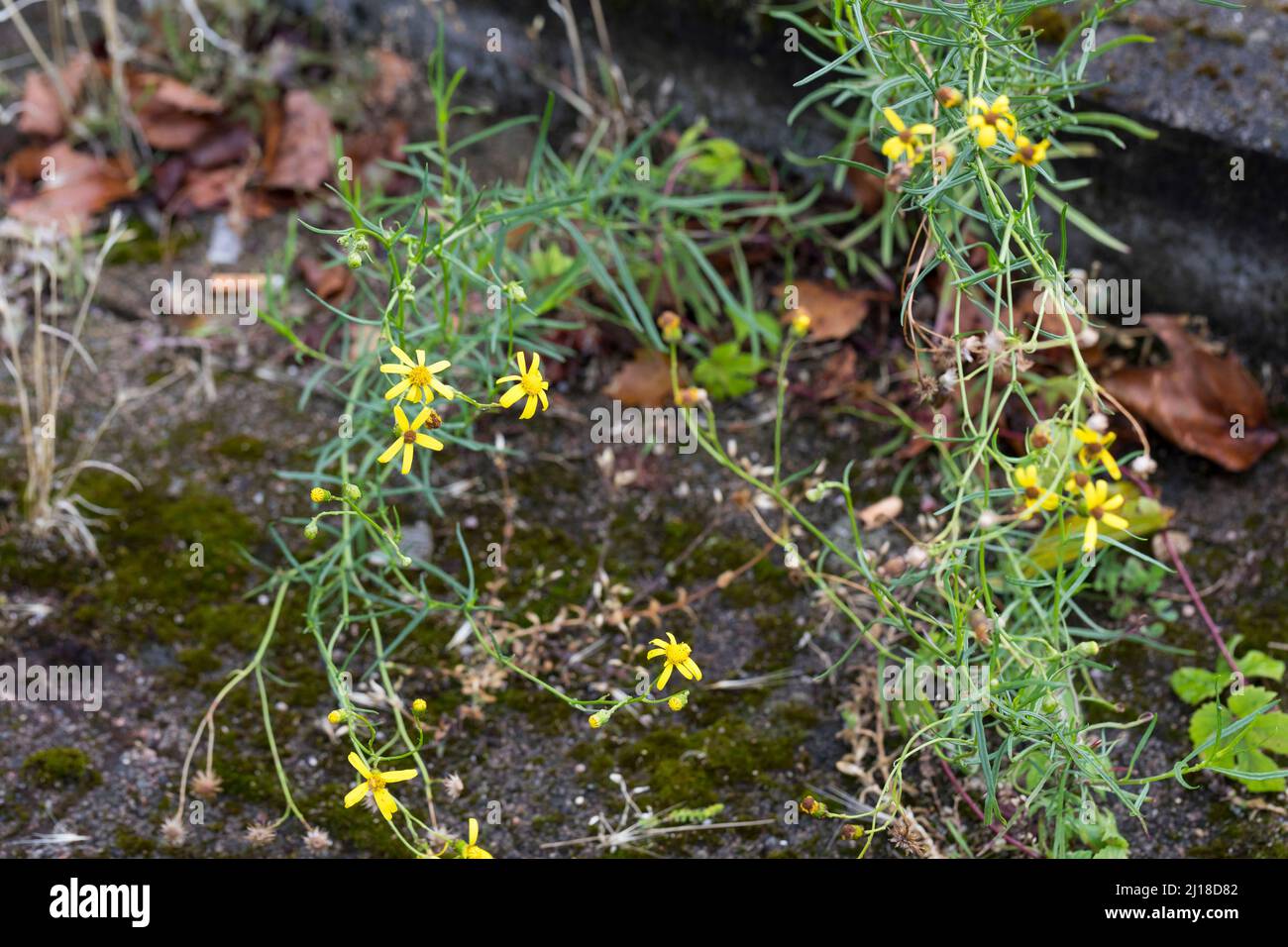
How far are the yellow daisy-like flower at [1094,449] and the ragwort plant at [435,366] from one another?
55 cm

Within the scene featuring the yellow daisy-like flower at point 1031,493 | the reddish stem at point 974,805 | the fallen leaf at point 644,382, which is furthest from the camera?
the fallen leaf at point 644,382

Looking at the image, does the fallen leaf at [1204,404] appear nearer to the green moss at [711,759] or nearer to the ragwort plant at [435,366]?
the ragwort plant at [435,366]

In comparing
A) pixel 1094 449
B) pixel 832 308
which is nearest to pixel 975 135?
pixel 1094 449

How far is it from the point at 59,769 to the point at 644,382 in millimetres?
1213

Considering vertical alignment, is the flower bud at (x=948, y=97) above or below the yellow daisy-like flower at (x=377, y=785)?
above

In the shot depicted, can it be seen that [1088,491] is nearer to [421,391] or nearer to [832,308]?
[421,391]

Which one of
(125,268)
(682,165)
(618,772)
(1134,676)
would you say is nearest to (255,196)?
(125,268)

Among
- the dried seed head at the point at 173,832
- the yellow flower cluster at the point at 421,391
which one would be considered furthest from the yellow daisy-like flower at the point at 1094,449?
the dried seed head at the point at 173,832

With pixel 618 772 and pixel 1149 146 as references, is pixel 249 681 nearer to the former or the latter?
pixel 618 772

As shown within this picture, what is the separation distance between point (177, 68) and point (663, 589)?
1869mm

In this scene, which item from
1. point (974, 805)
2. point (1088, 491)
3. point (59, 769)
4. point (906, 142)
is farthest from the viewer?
point (59, 769)

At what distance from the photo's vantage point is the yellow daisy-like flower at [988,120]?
144 centimetres

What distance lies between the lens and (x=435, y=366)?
59.9 inches

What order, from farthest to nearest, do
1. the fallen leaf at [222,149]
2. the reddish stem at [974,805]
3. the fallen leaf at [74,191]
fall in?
1. the fallen leaf at [222,149]
2. the fallen leaf at [74,191]
3. the reddish stem at [974,805]
